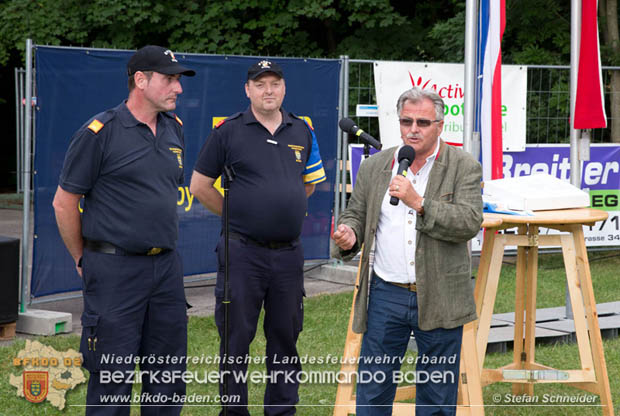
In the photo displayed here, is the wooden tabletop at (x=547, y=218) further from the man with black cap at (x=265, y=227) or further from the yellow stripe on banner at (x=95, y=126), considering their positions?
the yellow stripe on banner at (x=95, y=126)

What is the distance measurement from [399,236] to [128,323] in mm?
1404

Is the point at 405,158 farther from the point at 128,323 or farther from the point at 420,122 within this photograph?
the point at 128,323

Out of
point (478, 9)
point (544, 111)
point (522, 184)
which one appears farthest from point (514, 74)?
point (522, 184)

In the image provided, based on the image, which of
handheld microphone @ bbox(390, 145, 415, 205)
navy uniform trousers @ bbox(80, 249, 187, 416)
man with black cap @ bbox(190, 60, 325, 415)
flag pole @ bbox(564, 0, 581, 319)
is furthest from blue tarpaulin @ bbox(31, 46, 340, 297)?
handheld microphone @ bbox(390, 145, 415, 205)

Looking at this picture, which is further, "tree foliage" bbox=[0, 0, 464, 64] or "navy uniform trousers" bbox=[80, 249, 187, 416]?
"tree foliage" bbox=[0, 0, 464, 64]

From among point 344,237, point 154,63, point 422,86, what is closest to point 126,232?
point 154,63

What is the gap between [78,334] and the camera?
7152 mm

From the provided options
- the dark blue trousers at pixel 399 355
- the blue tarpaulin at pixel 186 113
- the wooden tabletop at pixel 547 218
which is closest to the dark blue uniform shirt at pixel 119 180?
the dark blue trousers at pixel 399 355

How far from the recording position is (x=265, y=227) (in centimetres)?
480

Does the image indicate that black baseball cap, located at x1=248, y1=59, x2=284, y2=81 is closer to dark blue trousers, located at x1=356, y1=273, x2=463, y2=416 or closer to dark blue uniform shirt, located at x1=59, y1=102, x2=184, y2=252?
dark blue uniform shirt, located at x1=59, y1=102, x2=184, y2=252

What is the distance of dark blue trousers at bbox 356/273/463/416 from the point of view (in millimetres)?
3977

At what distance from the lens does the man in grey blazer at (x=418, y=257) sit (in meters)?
3.86

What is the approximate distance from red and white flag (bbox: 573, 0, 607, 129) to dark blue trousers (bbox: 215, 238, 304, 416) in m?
2.89

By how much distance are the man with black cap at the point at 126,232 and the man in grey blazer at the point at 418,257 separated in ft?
3.05
